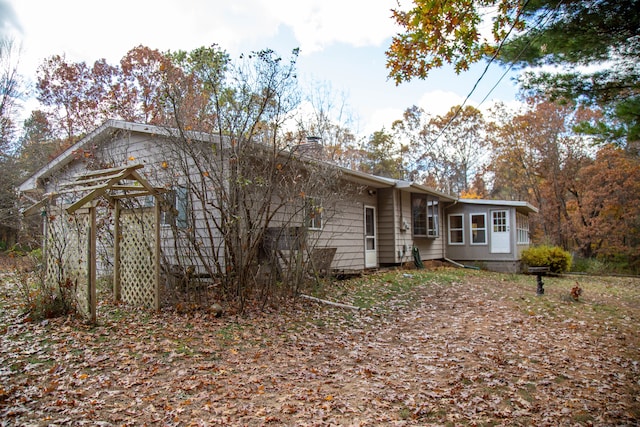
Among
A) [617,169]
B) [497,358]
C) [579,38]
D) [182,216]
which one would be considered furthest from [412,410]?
[617,169]

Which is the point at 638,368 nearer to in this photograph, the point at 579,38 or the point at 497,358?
the point at 497,358

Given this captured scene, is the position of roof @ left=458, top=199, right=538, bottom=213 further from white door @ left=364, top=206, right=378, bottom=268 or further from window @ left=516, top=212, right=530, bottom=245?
white door @ left=364, top=206, right=378, bottom=268

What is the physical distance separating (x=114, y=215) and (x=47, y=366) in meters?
3.73

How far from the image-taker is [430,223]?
17156 mm

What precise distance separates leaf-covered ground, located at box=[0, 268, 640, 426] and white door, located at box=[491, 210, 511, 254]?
33.9 ft

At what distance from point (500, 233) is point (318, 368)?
15.6 m

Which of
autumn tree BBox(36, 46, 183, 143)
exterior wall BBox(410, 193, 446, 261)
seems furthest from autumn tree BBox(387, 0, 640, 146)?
autumn tree BBox(36, 46, 183, 143)

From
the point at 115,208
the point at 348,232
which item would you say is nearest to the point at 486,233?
the point at 348,232

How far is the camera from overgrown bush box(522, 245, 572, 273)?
1754 cm

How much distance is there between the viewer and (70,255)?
691 cm

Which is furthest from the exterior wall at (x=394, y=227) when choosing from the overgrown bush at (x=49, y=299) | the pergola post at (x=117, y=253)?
the overgrown bush at (x=49, y=299)

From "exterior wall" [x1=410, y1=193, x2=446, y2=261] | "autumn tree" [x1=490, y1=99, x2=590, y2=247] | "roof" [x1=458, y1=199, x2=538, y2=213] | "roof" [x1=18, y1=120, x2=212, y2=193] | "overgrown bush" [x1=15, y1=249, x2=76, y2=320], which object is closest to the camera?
"overgrown bush" [x1=15, y1=249, x2=76, y2=320]

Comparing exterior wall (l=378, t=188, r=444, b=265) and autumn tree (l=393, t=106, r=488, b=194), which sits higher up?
autumn tree (l=393, t=106, r=488, b=194)

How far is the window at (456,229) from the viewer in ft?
64.5
